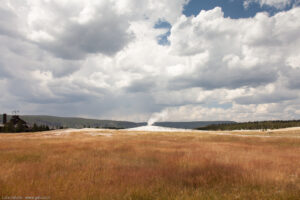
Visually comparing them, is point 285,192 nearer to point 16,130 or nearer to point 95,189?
point 95,189

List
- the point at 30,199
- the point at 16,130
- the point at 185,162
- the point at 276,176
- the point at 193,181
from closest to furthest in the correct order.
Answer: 1. the point at 30,199
2. the point at 193,181
3. the point at 276,176
4. the point at 185,162
5. the point at 16,130

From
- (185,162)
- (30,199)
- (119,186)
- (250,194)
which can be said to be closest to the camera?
(30,199)

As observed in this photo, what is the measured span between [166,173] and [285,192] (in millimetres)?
4231

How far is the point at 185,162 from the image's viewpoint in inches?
416

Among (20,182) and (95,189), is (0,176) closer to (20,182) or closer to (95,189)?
(20,182)

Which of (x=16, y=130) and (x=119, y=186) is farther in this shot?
(x=16, y=130)

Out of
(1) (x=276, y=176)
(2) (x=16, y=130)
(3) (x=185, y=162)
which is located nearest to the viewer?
(1) (x=276, y=176)

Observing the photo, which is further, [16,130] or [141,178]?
[16,130]

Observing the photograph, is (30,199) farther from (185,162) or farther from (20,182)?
(185,162)

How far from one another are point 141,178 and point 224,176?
335 centimetres

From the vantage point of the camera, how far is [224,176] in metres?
7.74

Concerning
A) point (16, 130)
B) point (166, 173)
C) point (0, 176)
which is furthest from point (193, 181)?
point (16, 130)

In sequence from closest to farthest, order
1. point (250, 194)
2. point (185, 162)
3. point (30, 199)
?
point (30, 199), point (250, 194), point (185, 162)

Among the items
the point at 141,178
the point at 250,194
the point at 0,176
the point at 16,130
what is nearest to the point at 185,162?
the point at 141,178
